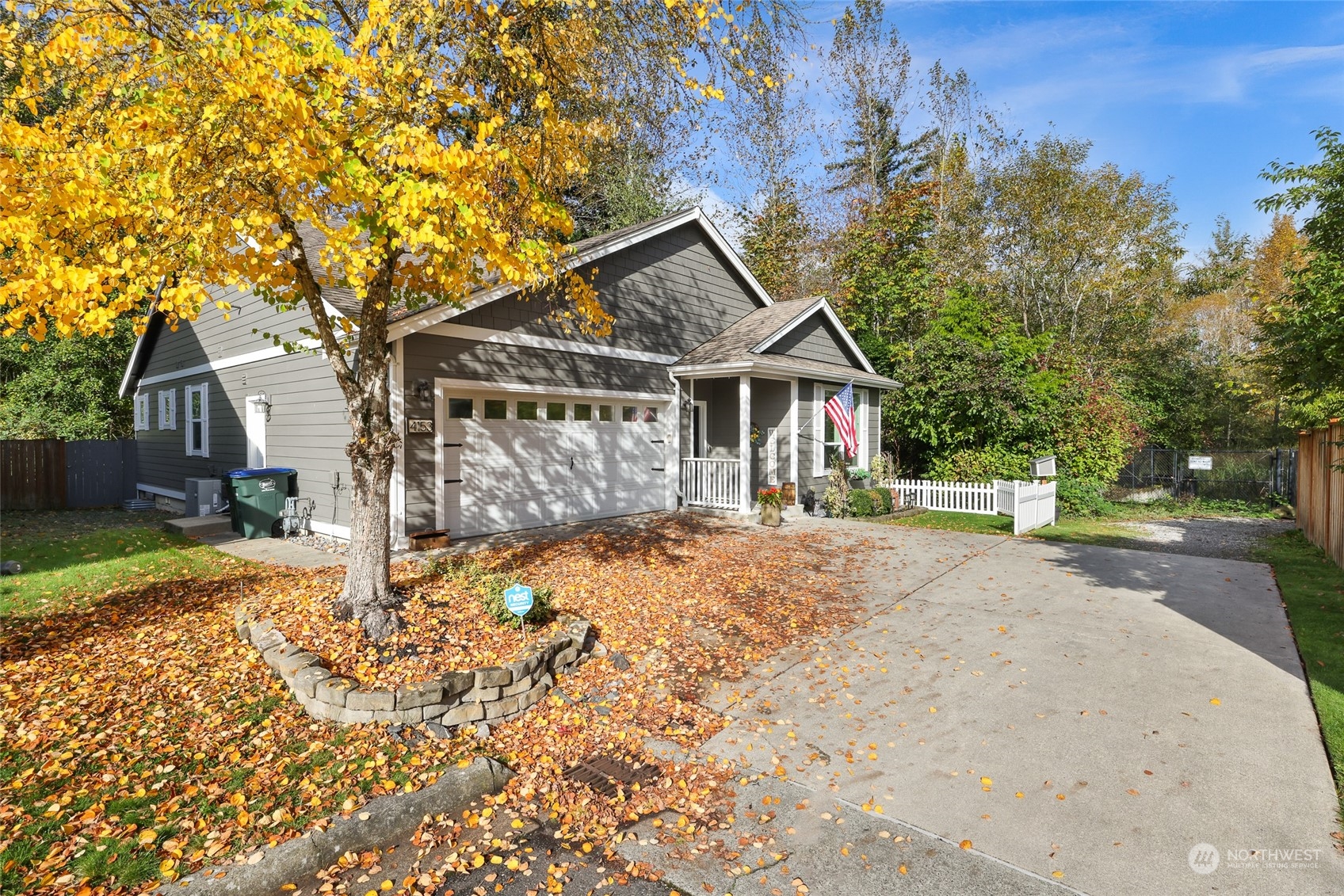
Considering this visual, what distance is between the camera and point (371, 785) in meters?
3.62

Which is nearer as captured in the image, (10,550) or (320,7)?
(320,7)

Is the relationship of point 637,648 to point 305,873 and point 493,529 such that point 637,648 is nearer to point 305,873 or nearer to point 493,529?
point 305,873

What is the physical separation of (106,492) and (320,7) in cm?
1548

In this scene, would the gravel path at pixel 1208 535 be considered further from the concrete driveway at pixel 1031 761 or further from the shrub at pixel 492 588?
the shrub at pixel 492 588

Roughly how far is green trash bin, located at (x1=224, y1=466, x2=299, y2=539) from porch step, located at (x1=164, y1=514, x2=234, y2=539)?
0.56 m

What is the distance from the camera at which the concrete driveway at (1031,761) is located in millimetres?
3016

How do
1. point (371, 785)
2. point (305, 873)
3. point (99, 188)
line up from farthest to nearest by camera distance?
1. point (99, 188)
2. point (371, 785)
3. point (305, 873)

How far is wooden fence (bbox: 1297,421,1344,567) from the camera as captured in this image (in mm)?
8469

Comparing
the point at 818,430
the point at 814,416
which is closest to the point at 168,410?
the point at 814,416

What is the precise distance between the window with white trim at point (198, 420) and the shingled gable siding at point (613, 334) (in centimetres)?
739

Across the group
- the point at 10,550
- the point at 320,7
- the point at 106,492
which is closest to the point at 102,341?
the point at 106,492

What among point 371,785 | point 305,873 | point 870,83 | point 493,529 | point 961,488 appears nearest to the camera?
point 305,873

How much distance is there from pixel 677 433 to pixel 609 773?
32.1 ft

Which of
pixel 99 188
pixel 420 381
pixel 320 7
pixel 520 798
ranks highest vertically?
pixel 320 7
